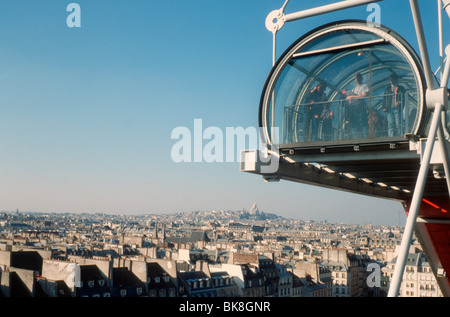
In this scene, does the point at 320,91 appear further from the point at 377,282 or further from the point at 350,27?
the point at 377,282

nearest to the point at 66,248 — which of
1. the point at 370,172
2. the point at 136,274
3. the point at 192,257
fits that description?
the point at 192,257

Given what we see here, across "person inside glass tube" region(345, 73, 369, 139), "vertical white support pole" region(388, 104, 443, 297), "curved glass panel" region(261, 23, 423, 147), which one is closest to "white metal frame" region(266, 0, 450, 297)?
"vertical white support pole" region(388, 104, 443, 297)

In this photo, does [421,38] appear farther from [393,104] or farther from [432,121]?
[393,104]

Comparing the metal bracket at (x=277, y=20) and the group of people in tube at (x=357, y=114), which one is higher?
the metal bracket at (x=277, y=20)

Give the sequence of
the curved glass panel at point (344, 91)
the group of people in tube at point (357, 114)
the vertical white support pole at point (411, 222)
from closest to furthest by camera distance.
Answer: the vertical white support pole at point (411, 222), the curved glass panel at point (344, 91), the group of people in tube at point (357, 114)

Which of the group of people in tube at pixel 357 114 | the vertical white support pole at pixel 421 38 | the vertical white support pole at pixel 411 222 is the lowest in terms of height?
the vertical white support pole at pixel 411 222

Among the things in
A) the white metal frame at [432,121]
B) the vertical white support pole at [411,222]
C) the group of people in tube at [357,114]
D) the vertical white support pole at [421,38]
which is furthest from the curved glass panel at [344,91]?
the vertical white support pole at [411,222]

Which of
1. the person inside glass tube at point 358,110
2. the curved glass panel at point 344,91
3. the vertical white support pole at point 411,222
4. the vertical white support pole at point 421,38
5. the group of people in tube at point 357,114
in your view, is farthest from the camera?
the person inside glass tube at point 358,110

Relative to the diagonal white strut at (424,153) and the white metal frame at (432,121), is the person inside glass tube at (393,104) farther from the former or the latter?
the diagonal white strut at (424,153)
